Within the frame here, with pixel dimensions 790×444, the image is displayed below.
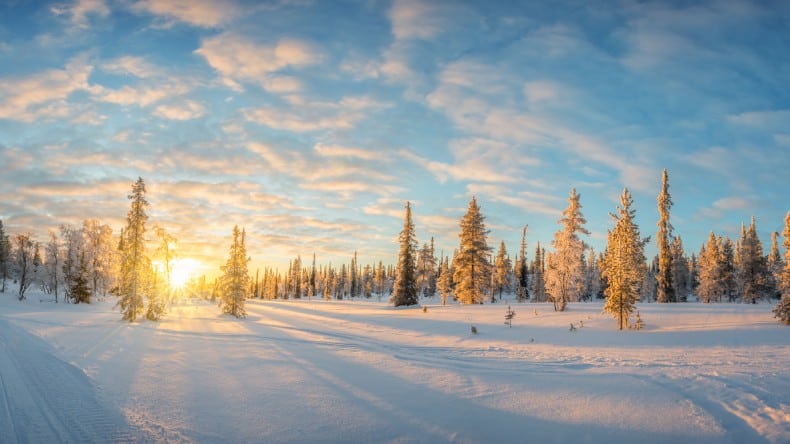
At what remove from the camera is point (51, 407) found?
9250 millimetres

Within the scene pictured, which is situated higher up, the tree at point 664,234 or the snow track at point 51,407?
the tree at point 664,234

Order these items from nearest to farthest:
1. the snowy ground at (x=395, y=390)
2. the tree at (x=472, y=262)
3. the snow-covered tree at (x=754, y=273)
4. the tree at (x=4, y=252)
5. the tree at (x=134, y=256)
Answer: the snowy ground at (x=395, y=390) < the tree at (x=134, y=256) < the tree at (x=472, y=262) < the snow-covered tree at (x=754, y=273) < the tree at (x=4, y=252)

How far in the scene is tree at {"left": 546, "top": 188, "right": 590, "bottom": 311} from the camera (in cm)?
3788

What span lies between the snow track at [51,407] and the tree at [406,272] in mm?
40674

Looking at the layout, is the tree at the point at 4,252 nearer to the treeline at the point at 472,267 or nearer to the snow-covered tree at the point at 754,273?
the treeline at the point at 472,267

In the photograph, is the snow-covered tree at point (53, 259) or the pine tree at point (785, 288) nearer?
the pine tree at point (785, 288)

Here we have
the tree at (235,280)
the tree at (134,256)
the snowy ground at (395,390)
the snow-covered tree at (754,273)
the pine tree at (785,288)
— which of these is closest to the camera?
the snowy ground at (395,390)

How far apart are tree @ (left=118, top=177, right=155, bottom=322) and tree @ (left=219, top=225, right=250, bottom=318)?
27.6 feet

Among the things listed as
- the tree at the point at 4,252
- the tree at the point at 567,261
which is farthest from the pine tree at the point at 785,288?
the tree at the point at 4,252

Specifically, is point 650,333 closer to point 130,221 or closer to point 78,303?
point 130,221

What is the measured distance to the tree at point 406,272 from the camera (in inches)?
2085

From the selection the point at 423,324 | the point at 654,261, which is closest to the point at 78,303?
the point at 423,324

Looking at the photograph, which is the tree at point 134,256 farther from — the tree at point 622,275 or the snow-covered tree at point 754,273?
the snow-covered tree at point 754,273

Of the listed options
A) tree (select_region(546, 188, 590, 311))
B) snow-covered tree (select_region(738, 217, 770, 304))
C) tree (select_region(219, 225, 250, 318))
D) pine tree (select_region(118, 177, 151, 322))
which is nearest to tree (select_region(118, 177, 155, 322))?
pine tree (select_region(118, 177, 151, 322))
